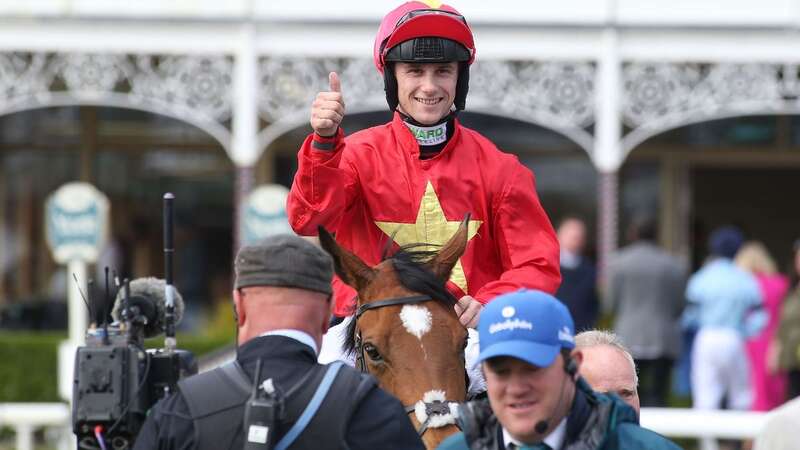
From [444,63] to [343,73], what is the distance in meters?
9.34

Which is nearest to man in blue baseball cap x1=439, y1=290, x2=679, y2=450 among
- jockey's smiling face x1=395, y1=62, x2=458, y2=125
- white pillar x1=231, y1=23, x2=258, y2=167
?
jockey's smiling face x1=395, y1=62, x2=458, y2=125

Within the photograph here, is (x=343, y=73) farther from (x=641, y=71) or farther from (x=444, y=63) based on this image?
(x=444, y=63)

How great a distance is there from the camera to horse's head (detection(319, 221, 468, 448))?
4121 millimetres

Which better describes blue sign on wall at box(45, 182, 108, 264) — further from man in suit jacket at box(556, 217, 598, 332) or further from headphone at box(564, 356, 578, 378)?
headphone at box(564, 356, 578, 378)

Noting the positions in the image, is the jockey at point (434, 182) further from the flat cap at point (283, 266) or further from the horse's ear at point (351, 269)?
the flat cap at point (283, 266)

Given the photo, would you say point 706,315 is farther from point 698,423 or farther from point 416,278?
point 416,278

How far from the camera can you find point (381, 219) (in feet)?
15.8

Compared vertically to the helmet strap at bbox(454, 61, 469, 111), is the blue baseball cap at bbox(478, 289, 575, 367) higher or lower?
lower

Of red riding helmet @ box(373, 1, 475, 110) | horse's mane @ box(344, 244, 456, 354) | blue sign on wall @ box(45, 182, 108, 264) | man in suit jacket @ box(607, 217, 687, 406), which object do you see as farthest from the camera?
man in suit jacket @ box(607, 217, 687, 406)

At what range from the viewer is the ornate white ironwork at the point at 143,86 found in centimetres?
1403

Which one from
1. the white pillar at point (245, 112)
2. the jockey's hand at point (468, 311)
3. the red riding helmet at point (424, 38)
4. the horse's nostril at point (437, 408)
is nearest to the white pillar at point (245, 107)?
the white pillar at point (245, 112)

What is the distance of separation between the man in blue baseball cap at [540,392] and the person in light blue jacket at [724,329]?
27.2 feet

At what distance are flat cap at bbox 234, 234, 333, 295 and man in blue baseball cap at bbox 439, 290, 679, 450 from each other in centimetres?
40

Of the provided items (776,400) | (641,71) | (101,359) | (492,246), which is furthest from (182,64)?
(101,359)
